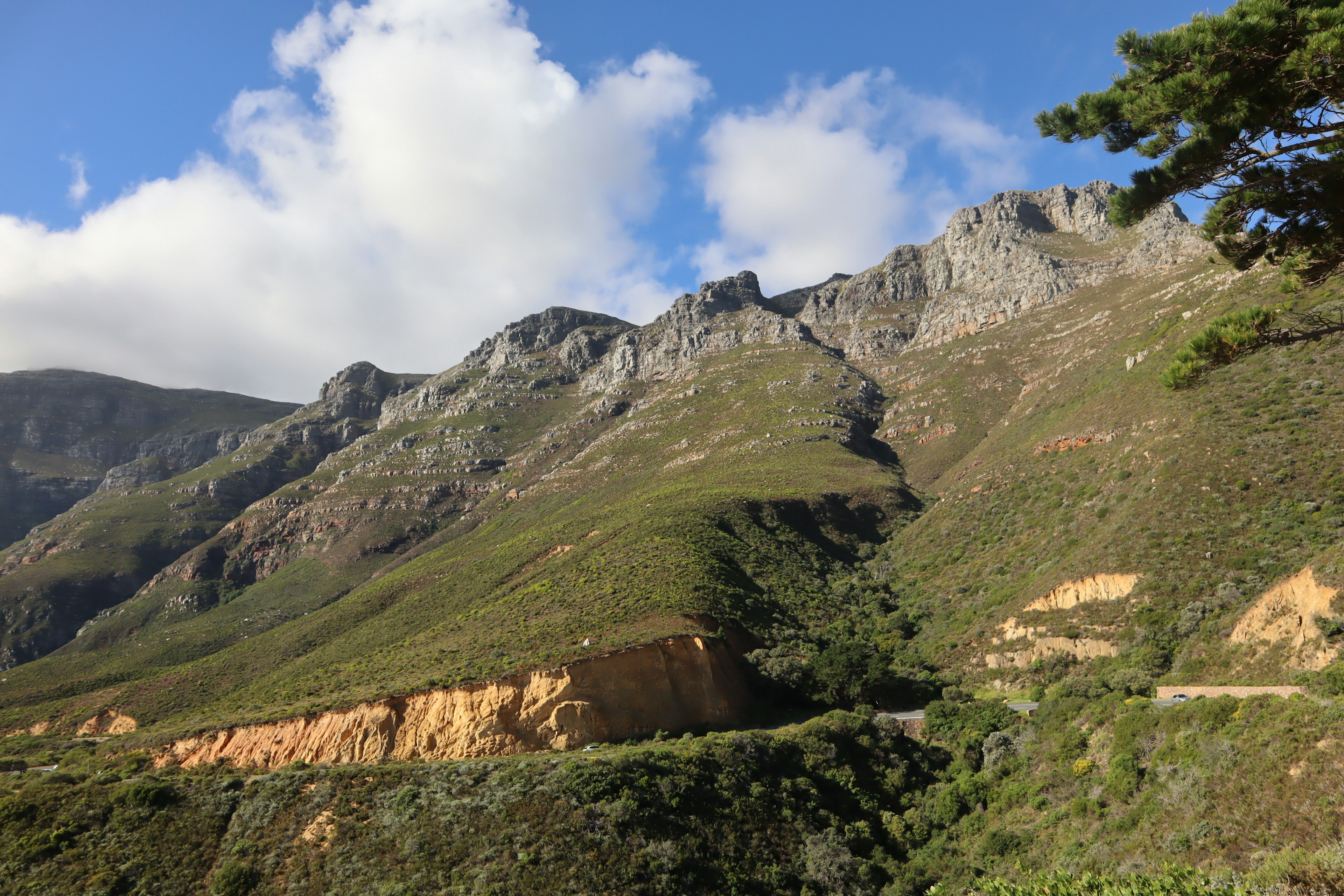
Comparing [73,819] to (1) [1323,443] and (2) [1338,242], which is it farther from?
(1) [1323,443]

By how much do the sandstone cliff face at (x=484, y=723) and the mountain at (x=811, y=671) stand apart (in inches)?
6.7

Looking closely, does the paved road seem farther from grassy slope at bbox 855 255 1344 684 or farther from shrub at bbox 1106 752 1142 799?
shrub at bbox 1106 752 1142 799

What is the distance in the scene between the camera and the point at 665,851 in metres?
25.8

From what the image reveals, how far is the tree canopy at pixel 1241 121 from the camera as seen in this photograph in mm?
12656

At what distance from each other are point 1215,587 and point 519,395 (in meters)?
153

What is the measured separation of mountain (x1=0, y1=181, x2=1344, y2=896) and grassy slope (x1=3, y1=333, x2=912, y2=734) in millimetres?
538

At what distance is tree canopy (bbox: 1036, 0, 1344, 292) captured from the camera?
1266cm

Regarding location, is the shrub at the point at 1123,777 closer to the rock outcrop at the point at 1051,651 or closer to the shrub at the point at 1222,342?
the rock outcrop at the point at 1051,651

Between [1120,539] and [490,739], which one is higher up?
[1120,539]

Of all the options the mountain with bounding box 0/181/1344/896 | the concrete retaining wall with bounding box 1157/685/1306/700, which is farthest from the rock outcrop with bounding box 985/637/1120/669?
the concrete retaining wall with bounding box 1157/685/1306/700

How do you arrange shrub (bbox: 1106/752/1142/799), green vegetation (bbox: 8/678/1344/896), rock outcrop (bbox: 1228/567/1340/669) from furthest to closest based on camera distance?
rock outcrop (bbox: 1228/567/1340/669) < shrub (bbox: 1106/752/1142/799) < green vegetation (bbox: 8/678/1344/896)

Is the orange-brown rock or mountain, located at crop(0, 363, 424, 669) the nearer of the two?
the orange-brown rock

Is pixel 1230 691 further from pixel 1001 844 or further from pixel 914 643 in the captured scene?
pixel 914 643

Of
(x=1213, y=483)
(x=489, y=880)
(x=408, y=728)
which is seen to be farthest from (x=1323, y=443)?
(x=408, y=728)
